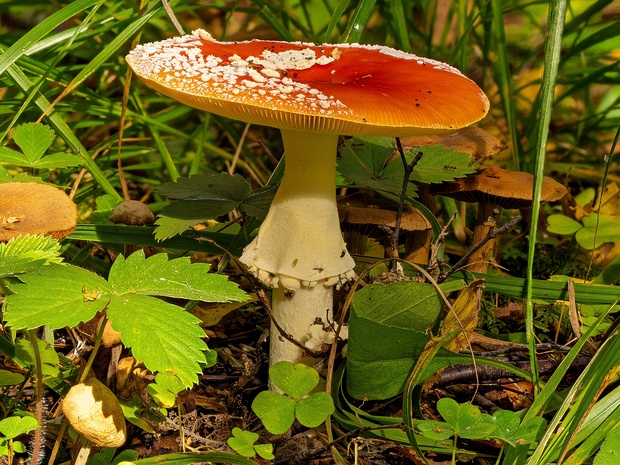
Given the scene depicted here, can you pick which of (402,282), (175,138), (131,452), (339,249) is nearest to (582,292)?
(402,282)

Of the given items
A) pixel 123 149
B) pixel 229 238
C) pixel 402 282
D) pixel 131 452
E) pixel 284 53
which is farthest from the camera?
pixel 123 149

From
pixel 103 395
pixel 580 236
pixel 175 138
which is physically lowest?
pixel 175 138

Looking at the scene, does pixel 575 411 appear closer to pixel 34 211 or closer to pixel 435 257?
pixel 435 257

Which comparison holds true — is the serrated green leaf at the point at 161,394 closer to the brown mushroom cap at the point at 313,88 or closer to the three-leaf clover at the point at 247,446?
the three-leaf clover at the point at 247,446

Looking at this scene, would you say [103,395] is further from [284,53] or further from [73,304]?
[284,53]

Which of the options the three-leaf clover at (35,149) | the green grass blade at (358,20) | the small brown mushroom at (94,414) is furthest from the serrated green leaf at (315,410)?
the green grass blade at (358,20)

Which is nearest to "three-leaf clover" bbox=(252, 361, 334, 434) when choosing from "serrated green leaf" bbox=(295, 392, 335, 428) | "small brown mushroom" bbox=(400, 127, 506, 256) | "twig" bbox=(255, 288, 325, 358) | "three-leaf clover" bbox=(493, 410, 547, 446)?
"serrated green leaf" bbox=(295, 392, 335, 428)
